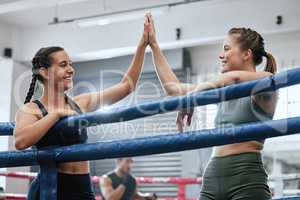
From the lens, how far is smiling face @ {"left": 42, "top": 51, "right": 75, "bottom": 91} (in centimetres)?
208

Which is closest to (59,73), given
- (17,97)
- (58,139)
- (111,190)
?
(58,139)

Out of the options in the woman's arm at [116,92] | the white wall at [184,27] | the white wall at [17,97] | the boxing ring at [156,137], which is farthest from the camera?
the white wall at [17,97]

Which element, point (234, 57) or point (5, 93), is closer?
point (234, 57)

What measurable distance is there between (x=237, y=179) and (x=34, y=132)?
68 centimetres

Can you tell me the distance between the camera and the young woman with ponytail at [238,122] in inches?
67.3

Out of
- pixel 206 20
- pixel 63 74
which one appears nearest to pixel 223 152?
pixel 63 74

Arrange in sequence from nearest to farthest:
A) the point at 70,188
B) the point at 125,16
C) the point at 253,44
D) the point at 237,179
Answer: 1. the point at 237,179
2. the point at 70,188
3. the point at 253,44
4. the point at 125,16

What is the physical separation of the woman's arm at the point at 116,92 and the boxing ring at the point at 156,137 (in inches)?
16.7

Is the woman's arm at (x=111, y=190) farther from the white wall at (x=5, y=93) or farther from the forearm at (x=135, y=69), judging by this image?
the forearm at (x=135, y=69)

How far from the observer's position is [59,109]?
1.87 meters

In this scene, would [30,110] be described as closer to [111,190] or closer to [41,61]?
[41,61]

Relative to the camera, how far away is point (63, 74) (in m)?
2.07

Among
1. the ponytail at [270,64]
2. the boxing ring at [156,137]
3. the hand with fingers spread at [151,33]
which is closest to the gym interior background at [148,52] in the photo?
the hand with fingers spread at [151,33]

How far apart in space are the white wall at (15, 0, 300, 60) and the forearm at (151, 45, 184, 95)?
4120mm
